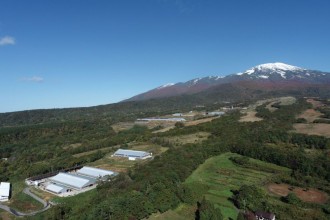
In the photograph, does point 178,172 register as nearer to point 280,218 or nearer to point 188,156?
point 188,156

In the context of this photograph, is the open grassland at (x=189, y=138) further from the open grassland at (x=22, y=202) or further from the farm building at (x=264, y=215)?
the farm building at (x=264, y=215)

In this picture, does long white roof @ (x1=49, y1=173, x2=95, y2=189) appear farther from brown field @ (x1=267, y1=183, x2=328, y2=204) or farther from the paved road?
brown field @ (x1=267, y1=183, x2=328, y2=204)

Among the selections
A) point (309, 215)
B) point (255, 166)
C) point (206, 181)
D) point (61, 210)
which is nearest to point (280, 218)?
point (309, 215)

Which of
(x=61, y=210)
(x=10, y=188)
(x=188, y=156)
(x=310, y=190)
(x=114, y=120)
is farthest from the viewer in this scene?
(x=114, y=120)

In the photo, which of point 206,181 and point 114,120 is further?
point 114,120

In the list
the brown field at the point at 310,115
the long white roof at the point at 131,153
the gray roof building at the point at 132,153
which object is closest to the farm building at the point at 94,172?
the gray roof building at the point at 132,153

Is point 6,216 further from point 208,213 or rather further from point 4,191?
point 208,213

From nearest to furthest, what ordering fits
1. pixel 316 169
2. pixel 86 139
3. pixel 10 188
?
pixel 316 169 < pixel 10 188 < pixel 86 139
